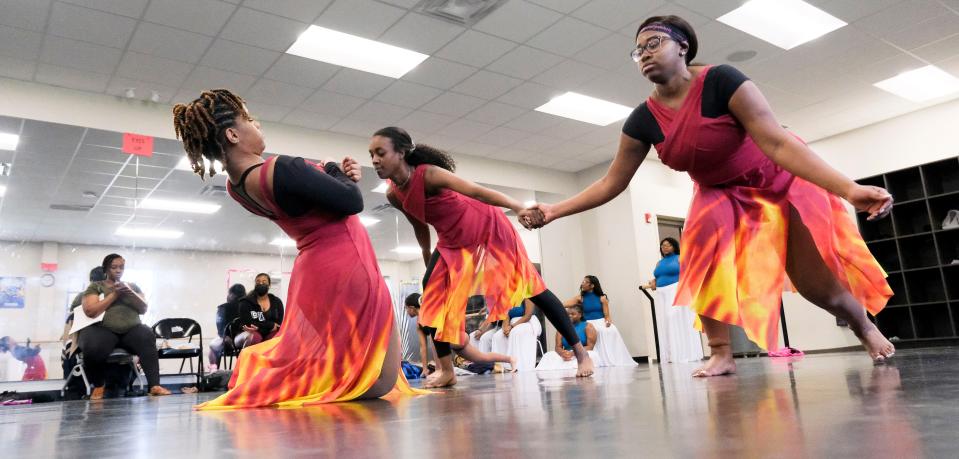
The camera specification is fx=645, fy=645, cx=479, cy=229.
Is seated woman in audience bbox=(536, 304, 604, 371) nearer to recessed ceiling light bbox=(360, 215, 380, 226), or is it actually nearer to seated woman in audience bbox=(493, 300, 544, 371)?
seated woman in audience bbox=(493, 300, 544, 371)

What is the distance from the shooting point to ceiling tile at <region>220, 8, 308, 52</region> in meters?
4.87

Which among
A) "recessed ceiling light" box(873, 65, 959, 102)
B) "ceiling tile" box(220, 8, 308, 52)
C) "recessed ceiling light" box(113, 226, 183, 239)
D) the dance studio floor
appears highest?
"recessed ceiling light" box(873, 65, 959, 102)

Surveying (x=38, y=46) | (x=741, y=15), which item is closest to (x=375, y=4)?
(x=38, y=46)

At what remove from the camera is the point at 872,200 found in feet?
4.63

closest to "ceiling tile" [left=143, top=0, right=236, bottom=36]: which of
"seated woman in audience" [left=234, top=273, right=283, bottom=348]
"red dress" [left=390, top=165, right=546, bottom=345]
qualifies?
"seated woman in audience" [left=234, top=273, right=283, bottom=348]

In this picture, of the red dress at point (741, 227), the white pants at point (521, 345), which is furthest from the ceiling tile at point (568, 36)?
the red dress at point (741, 227)

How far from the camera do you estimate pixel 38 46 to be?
509 centimetres

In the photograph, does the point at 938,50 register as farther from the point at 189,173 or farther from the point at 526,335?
the point at 189,173

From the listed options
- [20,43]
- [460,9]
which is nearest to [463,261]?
[460,9]

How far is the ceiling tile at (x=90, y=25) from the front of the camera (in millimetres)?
4625

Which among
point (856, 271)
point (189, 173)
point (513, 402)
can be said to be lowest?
point (513, 402)

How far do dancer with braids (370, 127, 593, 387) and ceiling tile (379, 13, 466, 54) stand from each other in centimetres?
249

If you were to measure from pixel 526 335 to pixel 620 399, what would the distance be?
6070 mm

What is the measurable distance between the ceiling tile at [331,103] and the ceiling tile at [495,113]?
1.36 meters
